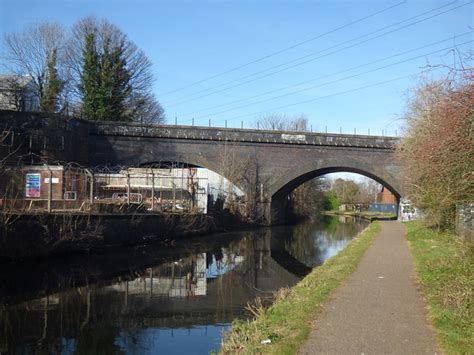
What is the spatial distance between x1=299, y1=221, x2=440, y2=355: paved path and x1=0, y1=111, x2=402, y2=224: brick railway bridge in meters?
26.9

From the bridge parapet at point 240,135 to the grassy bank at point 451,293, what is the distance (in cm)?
2484

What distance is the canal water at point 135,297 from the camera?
8.51 m

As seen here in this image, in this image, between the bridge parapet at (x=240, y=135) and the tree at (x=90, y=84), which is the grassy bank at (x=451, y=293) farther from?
the tree at (x=90, y=84)

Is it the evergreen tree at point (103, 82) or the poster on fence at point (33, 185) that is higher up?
the evergreen tree at point (103, 82)

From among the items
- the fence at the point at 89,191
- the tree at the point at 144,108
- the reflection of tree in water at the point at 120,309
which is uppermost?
the tree at the point at 144,108

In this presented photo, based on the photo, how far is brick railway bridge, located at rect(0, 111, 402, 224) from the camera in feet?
123

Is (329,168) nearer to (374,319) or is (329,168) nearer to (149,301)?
(149,301)

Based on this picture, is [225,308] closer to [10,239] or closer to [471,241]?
[471,241]

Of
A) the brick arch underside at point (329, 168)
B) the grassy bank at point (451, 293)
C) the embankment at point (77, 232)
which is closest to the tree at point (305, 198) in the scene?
the brick arch underside at point (329, 168)

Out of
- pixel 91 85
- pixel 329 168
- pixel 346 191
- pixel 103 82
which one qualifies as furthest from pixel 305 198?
pixel 346 191

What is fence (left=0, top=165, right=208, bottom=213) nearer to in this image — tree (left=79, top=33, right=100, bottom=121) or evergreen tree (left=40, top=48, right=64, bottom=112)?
tree (left=79, top=33, right=100, bottom=121)

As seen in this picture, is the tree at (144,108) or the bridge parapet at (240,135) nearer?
the bridge parapet at (240,135)

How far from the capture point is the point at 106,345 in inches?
325

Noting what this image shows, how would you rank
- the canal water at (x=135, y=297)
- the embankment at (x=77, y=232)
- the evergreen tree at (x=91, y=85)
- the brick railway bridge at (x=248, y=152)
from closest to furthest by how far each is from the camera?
the canal water at (x=135, y=297)
the embankment at (x=77, y=232)
the brick railway bridge at (x=248, y=152)
the evergreen tree at (x=91, y=85)
